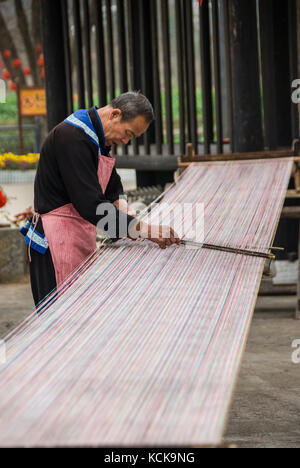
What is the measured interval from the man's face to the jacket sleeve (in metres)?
0.10

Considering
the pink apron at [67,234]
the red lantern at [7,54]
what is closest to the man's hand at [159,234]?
the pink apron at [67,234]

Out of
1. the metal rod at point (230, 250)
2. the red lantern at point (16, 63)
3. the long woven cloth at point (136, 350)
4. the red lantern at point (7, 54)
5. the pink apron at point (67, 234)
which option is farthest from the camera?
the red lantern at point (7, 54)

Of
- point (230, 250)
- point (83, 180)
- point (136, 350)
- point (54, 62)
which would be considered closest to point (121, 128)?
point (83, 180)

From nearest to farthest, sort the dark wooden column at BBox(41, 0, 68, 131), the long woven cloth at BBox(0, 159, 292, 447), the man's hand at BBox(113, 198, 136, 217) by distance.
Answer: the long woven cloth at BBox(0, 159, 292, 447)
the man's hand at BBox(113, 198, 136, 217)
the dark wooden column at BBox(41, 0, 68, 131)

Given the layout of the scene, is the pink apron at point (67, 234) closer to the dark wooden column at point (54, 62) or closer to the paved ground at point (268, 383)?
the paved ground at point (268, 383)

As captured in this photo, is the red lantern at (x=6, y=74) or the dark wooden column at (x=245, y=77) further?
the red lantern at (x=6, y=74)

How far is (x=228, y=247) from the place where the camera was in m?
2.67

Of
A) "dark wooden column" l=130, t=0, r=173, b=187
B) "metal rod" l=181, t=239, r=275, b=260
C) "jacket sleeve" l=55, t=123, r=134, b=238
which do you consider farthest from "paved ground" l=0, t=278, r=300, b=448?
"dark wooden column" l=130, t=0, r=173, b=187

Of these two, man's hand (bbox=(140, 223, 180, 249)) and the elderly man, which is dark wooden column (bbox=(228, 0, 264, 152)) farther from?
man's hand (bbox=(140, 223, 180, 249))

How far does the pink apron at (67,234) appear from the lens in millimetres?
2795

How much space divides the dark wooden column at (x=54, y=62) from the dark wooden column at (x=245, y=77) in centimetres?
213

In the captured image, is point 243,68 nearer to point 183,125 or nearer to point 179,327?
point 183,125

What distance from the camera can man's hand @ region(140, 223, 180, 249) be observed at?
263 centimetres
